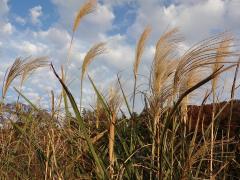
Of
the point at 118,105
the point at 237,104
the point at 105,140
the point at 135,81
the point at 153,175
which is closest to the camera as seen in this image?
the point at 118,105

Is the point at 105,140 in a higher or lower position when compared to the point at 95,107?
lower

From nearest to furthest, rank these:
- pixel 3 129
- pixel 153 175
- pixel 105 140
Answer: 1. pixel 153 175
2. pixel 105 140
3. pixel 3 129

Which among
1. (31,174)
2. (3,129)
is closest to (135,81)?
(31,174)

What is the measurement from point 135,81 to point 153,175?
36.0 inches

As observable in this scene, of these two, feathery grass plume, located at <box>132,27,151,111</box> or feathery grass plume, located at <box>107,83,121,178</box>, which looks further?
feathery grass plume, located at <box>132,27,151,111</box>

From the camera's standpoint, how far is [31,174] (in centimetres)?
400

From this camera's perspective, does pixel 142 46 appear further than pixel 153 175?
Yes

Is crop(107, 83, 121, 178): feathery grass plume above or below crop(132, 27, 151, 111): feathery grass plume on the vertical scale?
below

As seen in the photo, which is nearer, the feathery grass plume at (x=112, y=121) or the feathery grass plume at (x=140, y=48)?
the feathery grass plume at (x=112, y=121)

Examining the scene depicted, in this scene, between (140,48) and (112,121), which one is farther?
(140,48)

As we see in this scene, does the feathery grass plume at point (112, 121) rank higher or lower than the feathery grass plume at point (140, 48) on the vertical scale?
lower

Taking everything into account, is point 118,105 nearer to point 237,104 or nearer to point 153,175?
point 153,175

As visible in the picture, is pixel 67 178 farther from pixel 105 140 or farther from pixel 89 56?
pixel 89 56

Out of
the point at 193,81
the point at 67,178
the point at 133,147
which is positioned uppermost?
the point at 193,81
